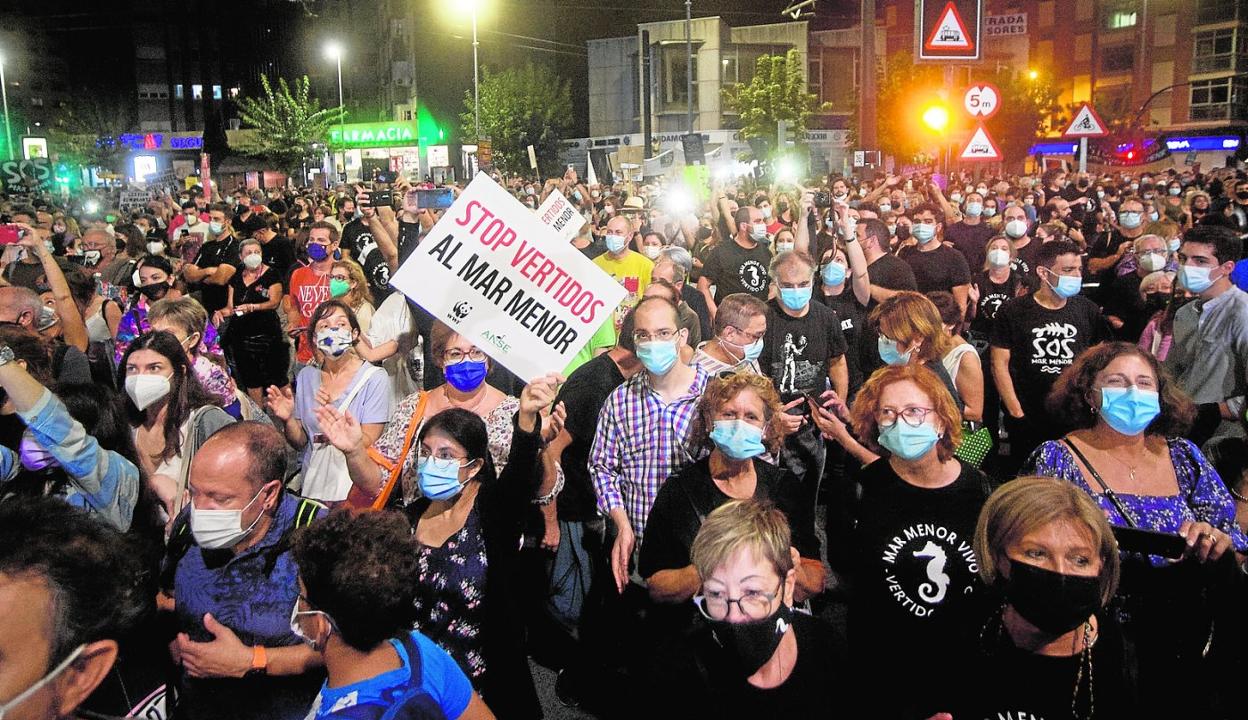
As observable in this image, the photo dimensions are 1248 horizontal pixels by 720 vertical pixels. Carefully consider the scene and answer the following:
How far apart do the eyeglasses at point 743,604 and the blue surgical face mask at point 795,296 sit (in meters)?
3.63

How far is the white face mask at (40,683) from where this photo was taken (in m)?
1.92

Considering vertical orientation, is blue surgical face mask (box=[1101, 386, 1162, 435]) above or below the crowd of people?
above

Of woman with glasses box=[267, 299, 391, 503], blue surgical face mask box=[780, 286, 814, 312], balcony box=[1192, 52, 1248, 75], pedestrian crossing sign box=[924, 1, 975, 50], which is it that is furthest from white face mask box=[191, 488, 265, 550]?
balcony box=[1192, 52, 1248, 75]

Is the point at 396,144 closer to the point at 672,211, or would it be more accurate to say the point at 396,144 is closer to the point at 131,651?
the point at 672,211

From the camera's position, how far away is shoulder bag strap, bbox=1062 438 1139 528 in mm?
3463

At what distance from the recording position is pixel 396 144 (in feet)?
219

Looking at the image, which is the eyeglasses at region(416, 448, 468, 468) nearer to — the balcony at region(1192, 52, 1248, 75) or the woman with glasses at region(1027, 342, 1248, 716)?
the woman with glasses at region(1027, 342, 1248, 716)

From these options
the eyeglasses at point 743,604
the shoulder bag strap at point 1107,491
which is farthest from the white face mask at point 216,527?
the shoulder bag strap at point 1107,491

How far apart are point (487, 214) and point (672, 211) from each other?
11.4 metres

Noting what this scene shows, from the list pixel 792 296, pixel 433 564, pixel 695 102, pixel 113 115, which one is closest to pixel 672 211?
pixel 792 296

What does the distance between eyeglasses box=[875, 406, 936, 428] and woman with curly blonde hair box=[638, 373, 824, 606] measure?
438 mm

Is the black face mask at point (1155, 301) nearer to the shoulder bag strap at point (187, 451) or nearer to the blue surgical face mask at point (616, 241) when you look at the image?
the blue surgical face mask at point (616, 241)

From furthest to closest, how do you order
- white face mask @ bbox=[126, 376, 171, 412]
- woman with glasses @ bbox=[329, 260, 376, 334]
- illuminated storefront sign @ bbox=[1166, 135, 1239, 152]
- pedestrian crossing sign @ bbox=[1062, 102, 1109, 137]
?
illuminated storefront sign @ bbox=[1166, 135, 1239, 152] → pedestrian crossing sign @ bbox=[1062, 102, 1109, 137] → woman with glasses @ bbox=[329, 260, 376, 334] → white face mask @ bbox=[126, 376, 171, 412]

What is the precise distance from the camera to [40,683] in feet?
6.52
